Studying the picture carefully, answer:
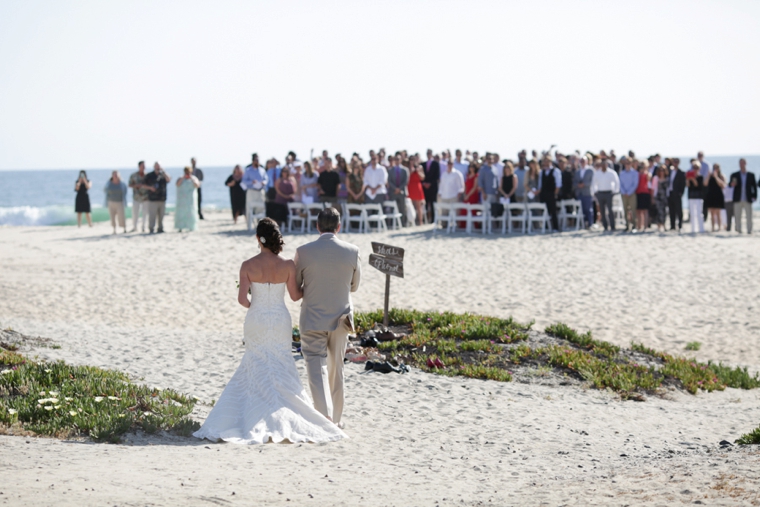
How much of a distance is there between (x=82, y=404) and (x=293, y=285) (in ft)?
7.20

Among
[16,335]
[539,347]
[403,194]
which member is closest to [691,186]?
[403,194]

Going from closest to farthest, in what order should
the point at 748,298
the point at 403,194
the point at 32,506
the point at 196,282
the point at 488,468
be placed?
the point at 32,506, the point at 488,468, the point at 748,298, the point at 196,282, the point at 403,194

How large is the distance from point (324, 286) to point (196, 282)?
1012 cm

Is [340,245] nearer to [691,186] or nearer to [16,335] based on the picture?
[16,335]

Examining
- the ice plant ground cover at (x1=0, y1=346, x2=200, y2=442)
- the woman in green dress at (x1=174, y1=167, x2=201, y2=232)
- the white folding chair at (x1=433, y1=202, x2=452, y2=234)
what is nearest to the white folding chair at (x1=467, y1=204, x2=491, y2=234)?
the white folding chair at (x1=433, y1=202, x2=452, y2=234)

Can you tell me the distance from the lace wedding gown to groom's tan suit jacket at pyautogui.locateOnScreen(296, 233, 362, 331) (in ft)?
0.76

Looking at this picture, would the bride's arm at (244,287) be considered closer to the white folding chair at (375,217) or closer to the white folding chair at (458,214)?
the white folding chair at (458,214)

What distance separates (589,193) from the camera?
23.4 meters

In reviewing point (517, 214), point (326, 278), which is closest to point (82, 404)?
point (326, 278)

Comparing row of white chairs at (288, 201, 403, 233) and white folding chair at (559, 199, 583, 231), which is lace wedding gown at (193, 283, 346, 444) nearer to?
row of white chairs at (288, 201, 403, 233)

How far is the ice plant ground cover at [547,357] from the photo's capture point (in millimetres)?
10359

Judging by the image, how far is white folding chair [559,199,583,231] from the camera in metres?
23.5

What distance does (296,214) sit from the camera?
24891 mm

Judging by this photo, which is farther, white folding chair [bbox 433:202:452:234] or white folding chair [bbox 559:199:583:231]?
white folding chair [bbox 559:199:583:231]
